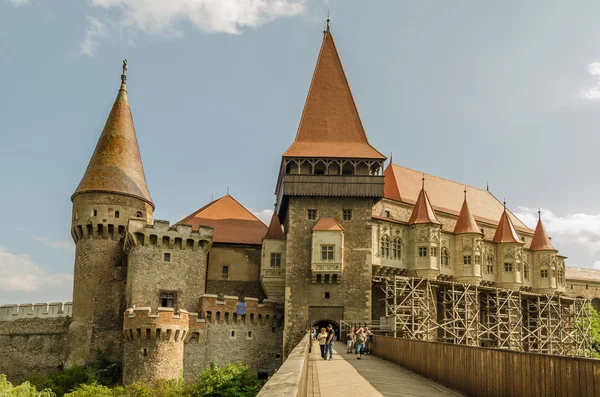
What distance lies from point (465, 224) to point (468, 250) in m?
1.90

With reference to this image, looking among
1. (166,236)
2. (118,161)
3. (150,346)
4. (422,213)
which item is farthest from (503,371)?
(118,161)

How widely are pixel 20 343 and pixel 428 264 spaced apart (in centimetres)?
2554

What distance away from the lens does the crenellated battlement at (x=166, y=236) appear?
36.3m

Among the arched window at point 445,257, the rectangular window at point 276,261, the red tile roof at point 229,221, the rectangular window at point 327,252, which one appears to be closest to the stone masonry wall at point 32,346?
the red tile roof at point 229,221

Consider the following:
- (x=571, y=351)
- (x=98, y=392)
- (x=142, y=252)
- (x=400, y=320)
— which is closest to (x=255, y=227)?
(x=142, y=252)

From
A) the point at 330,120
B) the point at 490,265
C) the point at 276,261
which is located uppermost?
the point at 330,120

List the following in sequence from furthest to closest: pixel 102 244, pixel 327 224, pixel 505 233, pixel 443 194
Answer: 1. pixel 443 194
2. pixel 505 233
3. pixel 102 244
4. pixel 327 224

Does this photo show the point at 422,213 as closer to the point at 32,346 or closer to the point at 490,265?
the point at 490,265

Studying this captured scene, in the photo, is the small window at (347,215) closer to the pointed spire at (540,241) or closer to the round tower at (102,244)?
the round tower at (102,244)

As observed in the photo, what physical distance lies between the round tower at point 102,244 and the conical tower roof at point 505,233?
82.0ft

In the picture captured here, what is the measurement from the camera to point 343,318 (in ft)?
118

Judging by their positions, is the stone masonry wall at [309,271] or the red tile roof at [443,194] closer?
the stone masonry wall at [309,271]

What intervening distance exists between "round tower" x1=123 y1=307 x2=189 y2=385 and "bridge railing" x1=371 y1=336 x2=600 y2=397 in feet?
60.5

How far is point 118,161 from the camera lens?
4088 cm
